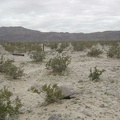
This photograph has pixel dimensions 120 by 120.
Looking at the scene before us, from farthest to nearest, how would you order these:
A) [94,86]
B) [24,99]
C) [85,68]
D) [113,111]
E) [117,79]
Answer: [85,68], [117,79], [94,86], [24,99], [113,111]

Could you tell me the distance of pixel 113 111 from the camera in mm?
7738

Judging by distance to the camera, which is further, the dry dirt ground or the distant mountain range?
the distant mountain range

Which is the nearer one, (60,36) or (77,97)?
→ (77,97)

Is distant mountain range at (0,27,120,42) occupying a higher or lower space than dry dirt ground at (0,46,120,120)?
lower

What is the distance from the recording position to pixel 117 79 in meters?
11.5

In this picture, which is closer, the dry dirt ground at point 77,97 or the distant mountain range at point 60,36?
the dry dirt ground at point 77,97

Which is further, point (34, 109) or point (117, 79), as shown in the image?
point (117, 79)

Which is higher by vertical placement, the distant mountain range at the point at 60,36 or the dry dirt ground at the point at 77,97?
the dry dirt ground at the point at 77,97

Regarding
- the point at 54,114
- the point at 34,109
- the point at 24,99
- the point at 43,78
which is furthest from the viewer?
the point at 43,78

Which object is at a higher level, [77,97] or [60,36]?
[77,97]

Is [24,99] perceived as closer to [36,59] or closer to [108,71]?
[108,71]

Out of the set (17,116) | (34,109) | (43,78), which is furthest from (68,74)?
(17,116)

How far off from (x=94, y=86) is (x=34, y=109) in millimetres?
2902

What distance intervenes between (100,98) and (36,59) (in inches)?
390
